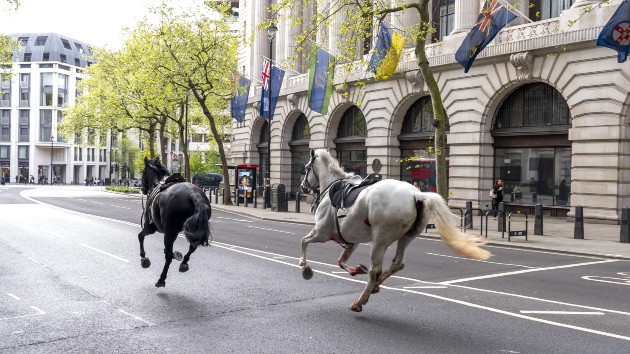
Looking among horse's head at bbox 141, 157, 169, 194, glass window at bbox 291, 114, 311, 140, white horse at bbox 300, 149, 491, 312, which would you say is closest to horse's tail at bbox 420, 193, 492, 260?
white horse at bbox 300, 149, 491, 312

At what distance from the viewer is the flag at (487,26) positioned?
2433cm

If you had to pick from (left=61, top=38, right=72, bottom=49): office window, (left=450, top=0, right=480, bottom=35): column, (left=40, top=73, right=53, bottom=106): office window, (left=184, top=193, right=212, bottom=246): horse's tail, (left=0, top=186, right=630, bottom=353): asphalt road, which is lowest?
(left=0, top=186, right=630, bottom=353): asphalt road

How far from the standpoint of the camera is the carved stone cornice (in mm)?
27312

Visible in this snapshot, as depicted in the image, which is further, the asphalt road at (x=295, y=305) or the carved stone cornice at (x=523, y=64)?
the carved stone cornice at (x=523, y=64)

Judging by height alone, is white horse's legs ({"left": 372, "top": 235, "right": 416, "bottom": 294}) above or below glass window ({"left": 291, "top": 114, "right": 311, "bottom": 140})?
below

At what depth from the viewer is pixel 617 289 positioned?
10.9m

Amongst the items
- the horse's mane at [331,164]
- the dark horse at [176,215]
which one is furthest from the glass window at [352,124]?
the horse's mane at [331,164]

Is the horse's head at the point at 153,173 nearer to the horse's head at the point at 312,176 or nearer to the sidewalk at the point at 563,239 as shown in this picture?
the horse's head at the point at 312,176

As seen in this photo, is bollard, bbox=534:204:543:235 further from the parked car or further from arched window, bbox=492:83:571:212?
the parked car

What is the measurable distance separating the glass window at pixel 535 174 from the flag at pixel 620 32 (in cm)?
836

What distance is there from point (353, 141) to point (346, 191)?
32.0 meters

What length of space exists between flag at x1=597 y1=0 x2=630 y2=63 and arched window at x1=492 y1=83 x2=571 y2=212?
293 inches

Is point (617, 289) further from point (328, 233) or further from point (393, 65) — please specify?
point (393, 65)

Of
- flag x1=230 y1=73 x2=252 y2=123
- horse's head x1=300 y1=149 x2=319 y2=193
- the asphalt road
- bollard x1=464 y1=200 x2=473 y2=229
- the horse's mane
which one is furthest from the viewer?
flag x1=230 y1=73 x2=252 y2=123
